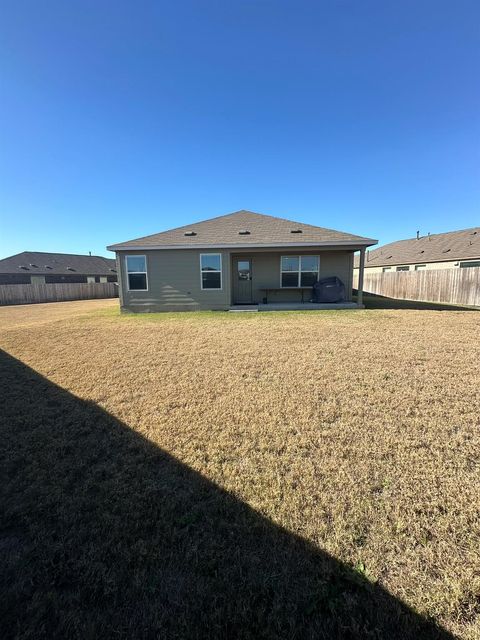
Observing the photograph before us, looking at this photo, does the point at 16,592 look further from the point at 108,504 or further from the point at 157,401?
the point at 157,401

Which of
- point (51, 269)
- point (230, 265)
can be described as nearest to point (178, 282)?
point (230, 265)

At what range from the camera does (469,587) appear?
1641mm

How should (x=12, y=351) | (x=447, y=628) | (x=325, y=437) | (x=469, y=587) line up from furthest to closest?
1. (x=12, y=351)
2. (x=325, y=437)
3. (x=469, y=587)
4. (x=447, y=628)

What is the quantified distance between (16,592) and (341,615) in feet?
5.79

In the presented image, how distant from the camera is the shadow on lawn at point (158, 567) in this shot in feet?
4.86

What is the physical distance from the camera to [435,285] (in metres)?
16.9

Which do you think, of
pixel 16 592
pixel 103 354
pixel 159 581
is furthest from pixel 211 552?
pixel 103 354

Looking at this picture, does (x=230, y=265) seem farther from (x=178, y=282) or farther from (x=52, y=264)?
(x=52, y=264)

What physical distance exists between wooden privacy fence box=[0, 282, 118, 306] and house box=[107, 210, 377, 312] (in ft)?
53.2

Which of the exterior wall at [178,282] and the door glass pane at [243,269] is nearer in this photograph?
the exterior wall at [178,282]

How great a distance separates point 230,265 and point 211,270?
2.81 ft

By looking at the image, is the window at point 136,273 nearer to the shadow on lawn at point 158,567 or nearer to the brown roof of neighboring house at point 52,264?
→ the shadow on lawn at point 158,567

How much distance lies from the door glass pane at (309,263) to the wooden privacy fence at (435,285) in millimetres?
8076

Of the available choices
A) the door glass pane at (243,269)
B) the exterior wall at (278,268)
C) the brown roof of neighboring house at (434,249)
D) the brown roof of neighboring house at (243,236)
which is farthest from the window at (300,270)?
the brown roof of neighboring house at (434,249)
